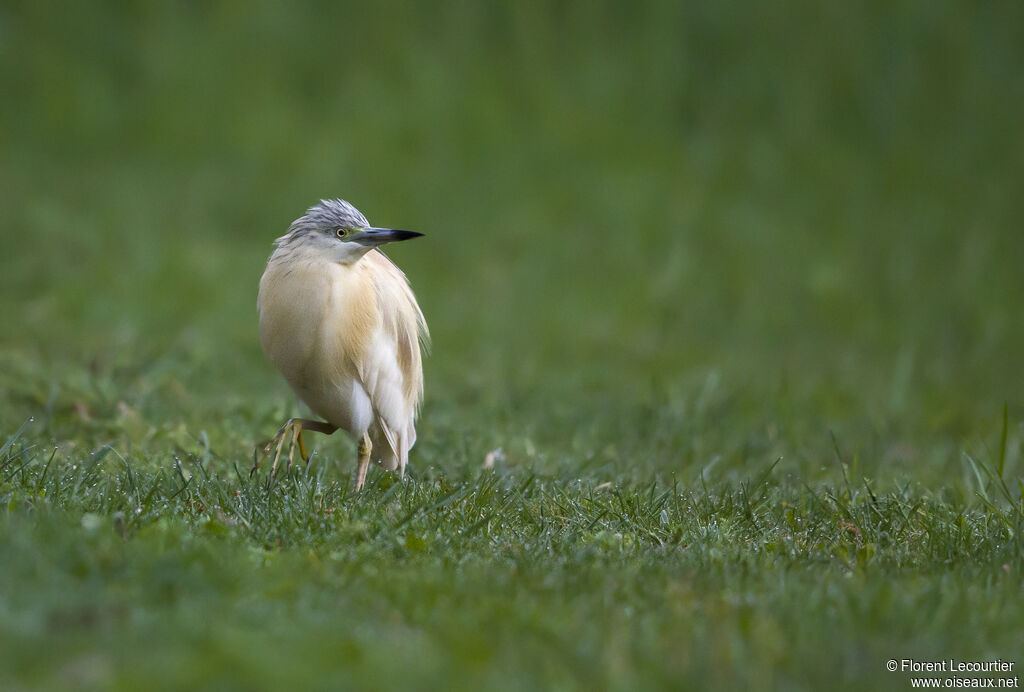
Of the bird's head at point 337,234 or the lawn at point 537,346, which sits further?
the bird's head at point 337,234

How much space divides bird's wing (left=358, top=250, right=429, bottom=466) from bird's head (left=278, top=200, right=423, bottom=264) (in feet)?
0.85

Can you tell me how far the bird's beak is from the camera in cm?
515

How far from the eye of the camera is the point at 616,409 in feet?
25.3

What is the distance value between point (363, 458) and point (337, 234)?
1.01m

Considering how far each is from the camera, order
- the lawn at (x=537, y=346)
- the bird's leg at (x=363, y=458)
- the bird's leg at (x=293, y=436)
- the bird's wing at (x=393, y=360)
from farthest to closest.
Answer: the bird's wing at (x=393, y=360) < the bird's leg at (x=363, y=458) < the bird's leg at (x=293, y=436) < the lawn at (x=537, y=346)

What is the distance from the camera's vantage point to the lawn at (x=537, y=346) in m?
3.24

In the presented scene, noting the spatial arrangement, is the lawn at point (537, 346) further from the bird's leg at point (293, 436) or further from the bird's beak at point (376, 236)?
the bird's beak at point (376, 236)

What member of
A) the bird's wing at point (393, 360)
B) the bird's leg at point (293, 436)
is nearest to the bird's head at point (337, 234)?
the bird's wing at point (393, 360)

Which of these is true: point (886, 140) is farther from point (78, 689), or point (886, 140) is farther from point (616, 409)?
point (78, 689)

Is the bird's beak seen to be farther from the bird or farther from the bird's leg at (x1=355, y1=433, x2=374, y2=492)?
the bird's leg at (x1=355, y1=433, x2=374, y2=492)

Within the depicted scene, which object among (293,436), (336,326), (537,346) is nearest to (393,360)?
(336,326)

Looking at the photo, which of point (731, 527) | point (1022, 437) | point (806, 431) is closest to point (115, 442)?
point (731, 527)

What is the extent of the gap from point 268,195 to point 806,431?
636cm

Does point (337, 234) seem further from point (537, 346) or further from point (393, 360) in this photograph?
point (537, 346)
